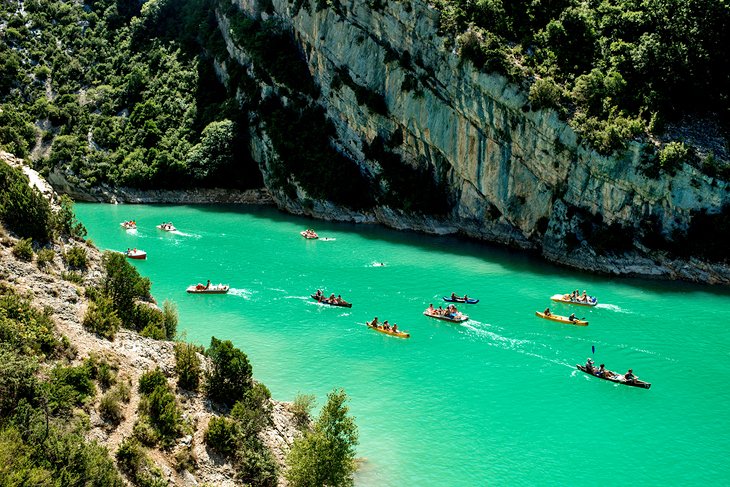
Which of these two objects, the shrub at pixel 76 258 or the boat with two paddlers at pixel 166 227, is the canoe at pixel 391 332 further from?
the boat with two paddlers at pixel 166 227

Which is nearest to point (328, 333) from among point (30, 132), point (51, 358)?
point (51, 358)

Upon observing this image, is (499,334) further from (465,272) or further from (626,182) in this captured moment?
(626,182)

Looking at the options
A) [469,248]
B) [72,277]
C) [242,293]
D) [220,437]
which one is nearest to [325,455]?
[220,437]

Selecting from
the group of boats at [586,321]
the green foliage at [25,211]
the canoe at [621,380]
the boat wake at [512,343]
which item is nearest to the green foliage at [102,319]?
the green foliage at [25,211]

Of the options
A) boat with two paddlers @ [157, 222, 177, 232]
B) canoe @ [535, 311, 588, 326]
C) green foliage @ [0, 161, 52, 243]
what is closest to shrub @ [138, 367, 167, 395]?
green foliage @ [0, 161, 52, 243]

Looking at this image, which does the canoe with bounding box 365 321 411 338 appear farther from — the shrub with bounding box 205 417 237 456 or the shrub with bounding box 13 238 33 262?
the shrub with bounding box 13 238 33 262

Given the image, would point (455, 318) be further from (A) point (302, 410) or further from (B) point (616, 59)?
(B) point (616, 59)
